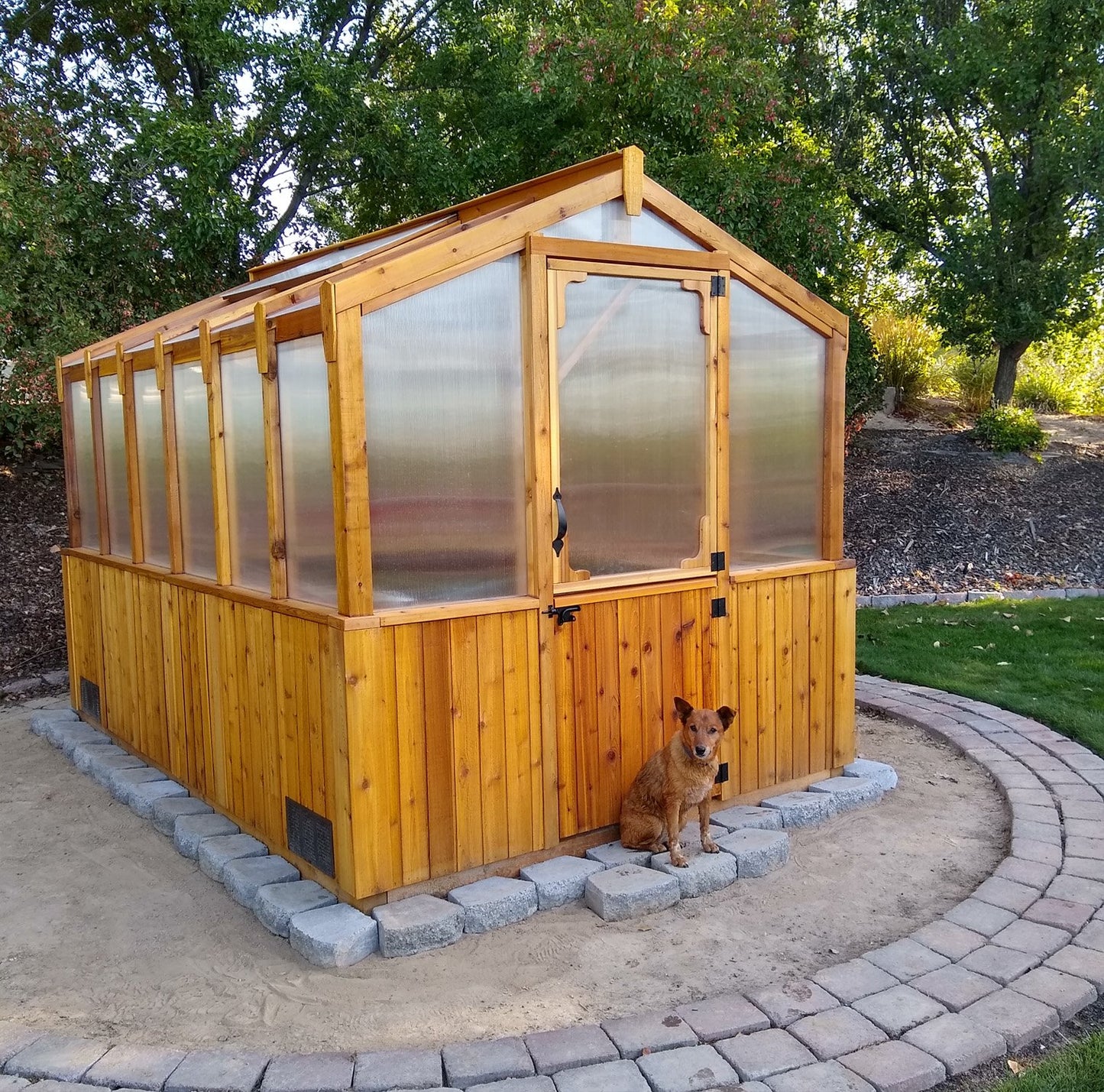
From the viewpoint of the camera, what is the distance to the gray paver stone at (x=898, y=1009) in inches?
122

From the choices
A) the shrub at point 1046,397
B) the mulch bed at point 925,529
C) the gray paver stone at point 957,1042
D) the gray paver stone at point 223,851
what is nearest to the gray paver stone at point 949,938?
the gray paver stone at point 957,1042

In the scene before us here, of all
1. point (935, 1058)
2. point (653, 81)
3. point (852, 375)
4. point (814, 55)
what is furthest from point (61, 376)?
point (814, 55)

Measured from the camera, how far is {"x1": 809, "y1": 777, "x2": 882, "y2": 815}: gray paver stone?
16.5 ft

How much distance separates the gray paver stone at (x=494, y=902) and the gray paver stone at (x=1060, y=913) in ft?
6.25

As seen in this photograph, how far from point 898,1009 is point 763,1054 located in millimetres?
533

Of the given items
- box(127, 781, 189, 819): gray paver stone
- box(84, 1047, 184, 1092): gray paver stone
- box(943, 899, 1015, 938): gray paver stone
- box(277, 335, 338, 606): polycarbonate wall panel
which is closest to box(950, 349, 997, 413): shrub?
box(943, 899, 1015, 938): gray paver stone

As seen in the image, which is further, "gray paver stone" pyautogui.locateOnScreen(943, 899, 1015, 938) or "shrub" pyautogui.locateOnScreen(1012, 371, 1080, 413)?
"shrub" pyautogui.locateOnScreen(1012, 371, 1080, 413)

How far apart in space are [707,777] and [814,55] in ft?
→ 36.6

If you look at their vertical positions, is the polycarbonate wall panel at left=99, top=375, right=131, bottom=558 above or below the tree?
below

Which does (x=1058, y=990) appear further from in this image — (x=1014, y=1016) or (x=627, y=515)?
(x=627, y=515)

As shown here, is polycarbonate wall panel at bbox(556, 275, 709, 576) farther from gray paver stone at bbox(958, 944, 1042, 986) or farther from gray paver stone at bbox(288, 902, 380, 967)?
gray paver stone at bbox(958, 944, 1042, 986)

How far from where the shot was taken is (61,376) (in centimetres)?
675

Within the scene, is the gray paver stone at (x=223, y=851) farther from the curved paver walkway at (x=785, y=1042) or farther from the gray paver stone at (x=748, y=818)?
the gray paver stone at (x=748, y=818)

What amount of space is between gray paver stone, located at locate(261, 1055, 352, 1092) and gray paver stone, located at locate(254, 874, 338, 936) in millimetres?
828
